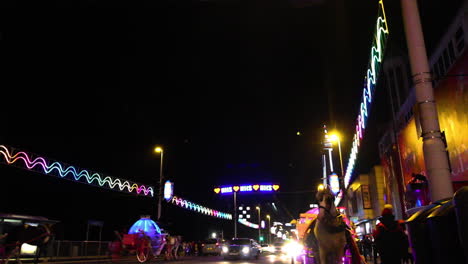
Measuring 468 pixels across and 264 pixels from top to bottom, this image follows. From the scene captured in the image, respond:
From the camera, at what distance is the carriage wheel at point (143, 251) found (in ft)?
76.3

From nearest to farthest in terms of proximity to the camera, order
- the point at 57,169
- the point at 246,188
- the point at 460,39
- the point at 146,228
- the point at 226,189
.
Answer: the point at 460,39, the point at 57,169, the point at 146,228, the point at 246,188, the point at 226,189

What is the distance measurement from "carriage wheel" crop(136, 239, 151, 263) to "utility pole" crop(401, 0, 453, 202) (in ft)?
65.5

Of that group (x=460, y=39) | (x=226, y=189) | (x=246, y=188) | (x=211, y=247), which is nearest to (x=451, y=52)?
(x=460, y=39)

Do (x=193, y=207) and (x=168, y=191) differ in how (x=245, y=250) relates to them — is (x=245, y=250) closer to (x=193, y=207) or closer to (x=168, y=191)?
(x=168, y=191)

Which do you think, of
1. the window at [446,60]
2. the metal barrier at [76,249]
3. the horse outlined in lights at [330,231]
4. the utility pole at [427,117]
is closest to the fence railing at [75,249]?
the metal barrier at [76,249]

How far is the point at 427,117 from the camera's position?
6.98 meters

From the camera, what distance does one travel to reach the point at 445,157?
676 cm

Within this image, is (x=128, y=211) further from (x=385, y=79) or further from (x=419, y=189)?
(x=419, y=189)

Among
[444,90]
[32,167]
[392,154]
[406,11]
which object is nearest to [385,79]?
[392,154]

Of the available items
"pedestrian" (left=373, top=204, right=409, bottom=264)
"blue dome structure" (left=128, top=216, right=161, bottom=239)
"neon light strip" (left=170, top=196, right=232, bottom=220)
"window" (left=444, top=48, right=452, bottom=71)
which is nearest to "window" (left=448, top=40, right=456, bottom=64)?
"window" (left=444, top=48, right=452, bottom=71)

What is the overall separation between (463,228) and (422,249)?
1.94 m

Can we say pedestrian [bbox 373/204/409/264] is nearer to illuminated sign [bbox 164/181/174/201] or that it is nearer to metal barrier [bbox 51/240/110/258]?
metal barrier [bbox 51/240/110/258]

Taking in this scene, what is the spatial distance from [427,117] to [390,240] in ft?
8.78

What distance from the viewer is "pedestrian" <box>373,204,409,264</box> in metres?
7.71
